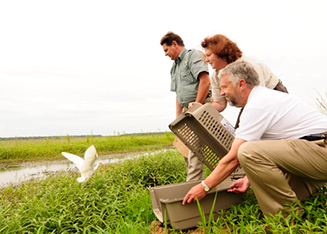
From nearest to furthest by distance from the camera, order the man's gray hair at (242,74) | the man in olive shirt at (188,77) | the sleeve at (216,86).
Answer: the man's gray hair at (242,74)
the sleeve at (216,86)
the man in olive shirt at (188,77)

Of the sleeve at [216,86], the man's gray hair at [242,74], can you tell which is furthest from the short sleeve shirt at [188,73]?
the man's gray hair at [242,74]

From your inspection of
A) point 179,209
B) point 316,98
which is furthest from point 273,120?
point 316,98

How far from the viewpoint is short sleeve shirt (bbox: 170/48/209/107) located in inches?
118

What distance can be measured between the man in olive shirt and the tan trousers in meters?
1.23

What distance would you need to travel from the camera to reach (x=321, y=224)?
1.54 meters

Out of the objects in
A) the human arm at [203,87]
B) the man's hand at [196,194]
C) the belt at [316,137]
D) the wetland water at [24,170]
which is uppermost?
the human arm at [203,87]

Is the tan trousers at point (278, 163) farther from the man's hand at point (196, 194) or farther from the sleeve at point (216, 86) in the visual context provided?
the sleeve at point (216, 86)

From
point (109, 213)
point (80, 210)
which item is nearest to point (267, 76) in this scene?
point (109, 213)

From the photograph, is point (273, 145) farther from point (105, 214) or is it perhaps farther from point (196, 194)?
point (105, 214)

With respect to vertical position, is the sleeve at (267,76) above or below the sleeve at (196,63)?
below

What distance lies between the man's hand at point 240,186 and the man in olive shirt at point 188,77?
0.81m

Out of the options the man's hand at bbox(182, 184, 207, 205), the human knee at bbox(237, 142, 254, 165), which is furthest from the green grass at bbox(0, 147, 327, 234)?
the human knee at bbox(237, 142, 254, 165)

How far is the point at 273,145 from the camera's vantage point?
1628 mm

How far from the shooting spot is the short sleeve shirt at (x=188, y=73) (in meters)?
2.99
